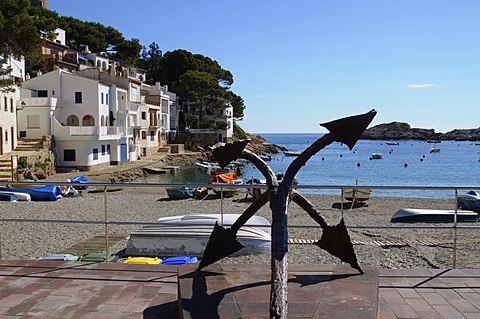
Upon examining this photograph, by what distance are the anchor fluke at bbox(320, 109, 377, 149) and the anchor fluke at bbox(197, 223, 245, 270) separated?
1550mm

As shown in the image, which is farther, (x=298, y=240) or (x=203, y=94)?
(x=203, y=94)

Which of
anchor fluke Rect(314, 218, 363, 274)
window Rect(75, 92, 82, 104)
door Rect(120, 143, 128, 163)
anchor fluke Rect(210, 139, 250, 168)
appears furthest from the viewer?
door Rect(120, 143, 128, 163)

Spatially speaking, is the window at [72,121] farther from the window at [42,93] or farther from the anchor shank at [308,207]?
the anchor shank at [308,207]

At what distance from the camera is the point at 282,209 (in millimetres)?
4176

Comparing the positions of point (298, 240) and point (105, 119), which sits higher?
point (105, 119)

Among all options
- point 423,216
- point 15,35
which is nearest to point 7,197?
point 15,35

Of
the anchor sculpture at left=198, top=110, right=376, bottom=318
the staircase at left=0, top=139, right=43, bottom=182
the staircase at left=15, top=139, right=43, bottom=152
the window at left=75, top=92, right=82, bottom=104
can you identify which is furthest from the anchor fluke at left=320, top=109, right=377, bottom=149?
the window at left=75, top=92, right=82, bottom=104

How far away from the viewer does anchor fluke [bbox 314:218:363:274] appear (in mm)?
5203

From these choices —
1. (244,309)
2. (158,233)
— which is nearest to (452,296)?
(244,309)

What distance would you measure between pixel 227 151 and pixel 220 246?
3.47 ft

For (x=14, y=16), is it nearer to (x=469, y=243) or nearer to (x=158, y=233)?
(x=158, y=233)

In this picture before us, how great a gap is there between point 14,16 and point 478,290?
27.1 m

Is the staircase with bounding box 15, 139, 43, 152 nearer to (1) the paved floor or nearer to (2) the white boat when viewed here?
(2) the white boat

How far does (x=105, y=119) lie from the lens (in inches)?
1766
